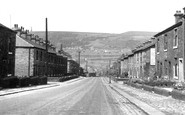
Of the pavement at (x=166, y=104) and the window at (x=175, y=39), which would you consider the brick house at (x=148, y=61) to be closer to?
the window at (x=175, y=39)

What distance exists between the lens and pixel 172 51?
31.3m

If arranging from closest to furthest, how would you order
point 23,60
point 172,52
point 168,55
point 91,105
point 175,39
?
point 91,105 < point 175,39 < point 172,52 < point 168,55 < point 23,60

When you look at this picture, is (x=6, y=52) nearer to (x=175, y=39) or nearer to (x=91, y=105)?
(x=175, y=39)

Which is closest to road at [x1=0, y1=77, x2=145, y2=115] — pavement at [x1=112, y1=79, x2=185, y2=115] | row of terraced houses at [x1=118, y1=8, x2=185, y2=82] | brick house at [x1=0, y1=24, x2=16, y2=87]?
pavement at [x1=112, y1=79, x2=185, y2=115]

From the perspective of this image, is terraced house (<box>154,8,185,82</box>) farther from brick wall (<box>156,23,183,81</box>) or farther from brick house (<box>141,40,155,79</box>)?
brick house (<box>141,40,155,79</box>)

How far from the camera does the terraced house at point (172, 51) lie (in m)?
28.0

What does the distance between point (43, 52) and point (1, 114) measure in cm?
5029

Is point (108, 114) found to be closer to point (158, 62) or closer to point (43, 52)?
point (158, 62)

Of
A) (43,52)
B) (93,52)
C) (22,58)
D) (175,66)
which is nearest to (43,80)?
(22,58)

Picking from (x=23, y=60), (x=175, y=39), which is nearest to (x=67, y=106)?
(x=175, y=39)

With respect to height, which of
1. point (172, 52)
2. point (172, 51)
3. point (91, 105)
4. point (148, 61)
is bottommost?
point (91, 105)

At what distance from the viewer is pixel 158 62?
38375 millimetres

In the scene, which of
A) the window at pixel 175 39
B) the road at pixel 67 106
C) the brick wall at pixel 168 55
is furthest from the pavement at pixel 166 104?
the window at pixel 175 39

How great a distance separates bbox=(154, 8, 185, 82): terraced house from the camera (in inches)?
1104
